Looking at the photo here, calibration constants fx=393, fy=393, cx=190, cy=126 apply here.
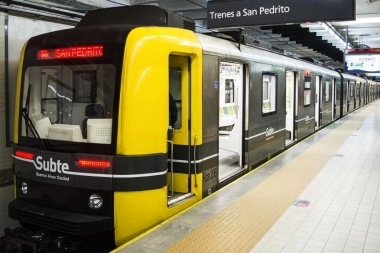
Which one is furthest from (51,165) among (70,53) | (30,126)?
(70,53)

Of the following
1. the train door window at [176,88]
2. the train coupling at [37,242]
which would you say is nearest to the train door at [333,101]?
the train door window at [176,88]

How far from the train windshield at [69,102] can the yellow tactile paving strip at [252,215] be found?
1.34 m

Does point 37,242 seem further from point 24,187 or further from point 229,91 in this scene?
point 229,91

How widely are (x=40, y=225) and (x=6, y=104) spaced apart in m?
1.69

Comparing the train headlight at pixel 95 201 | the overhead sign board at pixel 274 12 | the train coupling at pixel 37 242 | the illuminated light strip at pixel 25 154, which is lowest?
the train coupling at pixel 37 242

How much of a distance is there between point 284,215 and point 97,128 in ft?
7.76

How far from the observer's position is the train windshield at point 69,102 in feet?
12.8

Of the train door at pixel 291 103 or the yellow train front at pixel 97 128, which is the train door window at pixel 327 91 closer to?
the train door at pixel 291 103

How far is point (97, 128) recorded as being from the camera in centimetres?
389

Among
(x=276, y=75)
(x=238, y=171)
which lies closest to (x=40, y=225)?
(x=238, y=171)

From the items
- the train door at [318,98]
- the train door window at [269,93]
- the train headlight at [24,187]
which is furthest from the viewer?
the train door at [318,98]

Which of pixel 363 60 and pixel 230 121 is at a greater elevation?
pixel 363 60

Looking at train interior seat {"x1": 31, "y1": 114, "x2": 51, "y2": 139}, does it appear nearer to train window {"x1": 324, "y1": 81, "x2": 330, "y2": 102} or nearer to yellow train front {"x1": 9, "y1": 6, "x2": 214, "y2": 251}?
yellow train front {"x1": 9, "y1": 6, "x2": 214, "y2": 251}

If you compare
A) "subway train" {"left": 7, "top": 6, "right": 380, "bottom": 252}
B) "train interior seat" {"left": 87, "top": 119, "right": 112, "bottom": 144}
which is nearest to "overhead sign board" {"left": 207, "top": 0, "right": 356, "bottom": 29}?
"subway train" {"left": 7, "top": 6, "right": 380, "bottom": 252}
